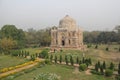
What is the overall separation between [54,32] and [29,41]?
73.3 ft

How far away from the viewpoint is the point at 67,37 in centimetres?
4675

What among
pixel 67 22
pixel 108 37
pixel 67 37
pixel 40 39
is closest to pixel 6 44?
pixel 67 37

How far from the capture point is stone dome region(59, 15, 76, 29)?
48916mm

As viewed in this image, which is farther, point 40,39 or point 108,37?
point 108,37

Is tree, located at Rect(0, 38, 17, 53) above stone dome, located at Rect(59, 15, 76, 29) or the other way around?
the other way around

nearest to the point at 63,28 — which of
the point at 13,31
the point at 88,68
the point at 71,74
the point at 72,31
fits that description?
the point at 72,31

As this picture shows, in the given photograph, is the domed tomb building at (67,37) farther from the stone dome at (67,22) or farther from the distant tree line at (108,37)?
the distant tree line at (108,37)

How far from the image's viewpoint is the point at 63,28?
47.7 metres

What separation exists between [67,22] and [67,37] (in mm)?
4796

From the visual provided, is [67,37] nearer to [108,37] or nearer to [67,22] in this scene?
[67,22]

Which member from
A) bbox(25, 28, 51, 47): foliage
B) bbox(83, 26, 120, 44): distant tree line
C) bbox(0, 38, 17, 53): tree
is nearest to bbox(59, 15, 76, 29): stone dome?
bbox(25, 28, 51, 47): foliage

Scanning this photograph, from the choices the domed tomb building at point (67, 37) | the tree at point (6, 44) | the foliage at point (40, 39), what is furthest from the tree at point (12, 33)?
the domed tomb building at point (67, 37)

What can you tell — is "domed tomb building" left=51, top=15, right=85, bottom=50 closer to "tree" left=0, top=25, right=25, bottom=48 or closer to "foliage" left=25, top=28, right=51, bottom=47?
"foliage" left=25, top=28, right=51, bottom=47

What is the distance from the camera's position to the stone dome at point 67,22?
48.9 metres
